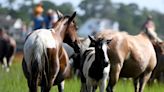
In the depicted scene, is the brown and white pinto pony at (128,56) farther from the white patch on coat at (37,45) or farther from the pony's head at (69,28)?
the white patch on coat at (37,45)

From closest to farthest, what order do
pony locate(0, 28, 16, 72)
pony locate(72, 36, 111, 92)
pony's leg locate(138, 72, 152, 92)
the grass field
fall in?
pony locate(72, 36, 111, 92)
pony's leg locate(138, 72, 152, 92)
the grass field
pony locate(0, 28, 16, 72)

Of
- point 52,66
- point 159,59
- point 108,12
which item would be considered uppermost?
point 52,66

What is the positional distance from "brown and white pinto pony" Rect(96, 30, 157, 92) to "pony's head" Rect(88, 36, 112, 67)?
32 cm

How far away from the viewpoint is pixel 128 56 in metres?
13.0

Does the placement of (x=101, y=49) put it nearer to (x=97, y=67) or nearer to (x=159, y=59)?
(x=97, y=67)

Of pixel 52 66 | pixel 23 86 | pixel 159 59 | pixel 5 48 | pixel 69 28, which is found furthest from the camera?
pixel 5 48

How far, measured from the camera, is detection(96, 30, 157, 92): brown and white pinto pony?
12656mm

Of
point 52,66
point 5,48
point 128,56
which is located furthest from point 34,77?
point 5,48

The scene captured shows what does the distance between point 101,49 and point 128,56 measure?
1.01m

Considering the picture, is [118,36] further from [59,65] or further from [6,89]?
[6,89]

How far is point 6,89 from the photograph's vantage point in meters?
14.7

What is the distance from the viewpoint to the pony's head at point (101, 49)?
39.7 ft

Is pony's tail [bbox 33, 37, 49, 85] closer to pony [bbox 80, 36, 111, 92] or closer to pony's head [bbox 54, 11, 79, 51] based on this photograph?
pony's head [bbox 54, 11, 79, 51]

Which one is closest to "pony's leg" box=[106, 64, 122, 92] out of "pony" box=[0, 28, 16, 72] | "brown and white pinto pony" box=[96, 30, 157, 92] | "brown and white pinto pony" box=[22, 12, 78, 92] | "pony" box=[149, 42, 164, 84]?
"brown and white pinto pony" box=[96, 30, 157, 92]
